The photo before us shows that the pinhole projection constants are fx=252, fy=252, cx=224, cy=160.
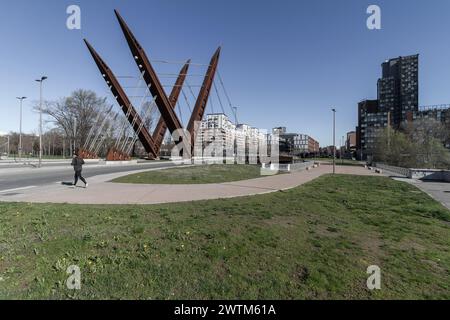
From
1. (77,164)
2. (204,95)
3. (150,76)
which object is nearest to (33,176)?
(77,164)

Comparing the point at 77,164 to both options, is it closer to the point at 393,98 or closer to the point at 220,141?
the point at 220,141

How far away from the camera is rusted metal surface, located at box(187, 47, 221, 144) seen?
47.6m

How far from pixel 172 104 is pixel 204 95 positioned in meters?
6.95

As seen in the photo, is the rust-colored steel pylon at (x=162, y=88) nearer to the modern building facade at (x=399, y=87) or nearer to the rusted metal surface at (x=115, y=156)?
the rusted metal surface at (x=115, y=156)

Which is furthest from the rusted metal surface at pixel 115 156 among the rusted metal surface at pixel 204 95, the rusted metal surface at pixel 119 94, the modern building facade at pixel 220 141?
the modern building facade at pixel 220 141

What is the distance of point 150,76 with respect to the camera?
1638 inches

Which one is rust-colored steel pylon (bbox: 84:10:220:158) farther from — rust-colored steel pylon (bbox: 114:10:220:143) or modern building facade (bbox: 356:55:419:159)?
modern building facade (bbox: 356:55:419:159)

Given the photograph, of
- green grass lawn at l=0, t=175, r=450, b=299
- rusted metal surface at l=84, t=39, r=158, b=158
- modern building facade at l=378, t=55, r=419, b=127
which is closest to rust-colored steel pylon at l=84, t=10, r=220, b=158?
rusted metal surface at l=84, t=39, r=158, b=158

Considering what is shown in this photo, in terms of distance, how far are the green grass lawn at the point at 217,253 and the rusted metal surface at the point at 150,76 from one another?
1475 inches

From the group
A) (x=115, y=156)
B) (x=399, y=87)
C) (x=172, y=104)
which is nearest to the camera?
(x=115, y=156)

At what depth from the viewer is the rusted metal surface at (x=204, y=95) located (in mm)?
47641

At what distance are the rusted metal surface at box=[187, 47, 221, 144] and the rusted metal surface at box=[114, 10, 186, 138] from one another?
3.31m
